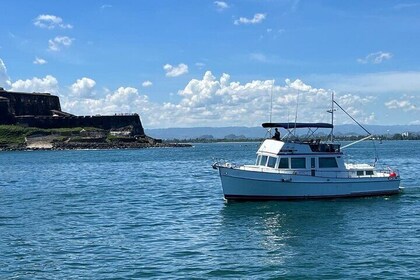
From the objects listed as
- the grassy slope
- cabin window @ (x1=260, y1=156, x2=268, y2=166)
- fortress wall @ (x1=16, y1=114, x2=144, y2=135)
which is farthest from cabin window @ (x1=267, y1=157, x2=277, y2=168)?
fortress wall @ (x1=16, y1=114, x2=144, y2=135)

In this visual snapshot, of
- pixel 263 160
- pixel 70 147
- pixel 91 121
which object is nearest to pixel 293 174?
pixel 263 160

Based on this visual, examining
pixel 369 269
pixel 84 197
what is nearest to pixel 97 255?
pixel 369 269

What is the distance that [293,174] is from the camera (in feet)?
125

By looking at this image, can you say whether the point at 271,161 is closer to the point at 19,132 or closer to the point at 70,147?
the point at 70,147

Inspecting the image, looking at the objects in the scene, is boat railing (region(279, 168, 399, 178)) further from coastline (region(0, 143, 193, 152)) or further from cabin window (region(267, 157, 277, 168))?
coastline (region(0, 143, 193, 152))

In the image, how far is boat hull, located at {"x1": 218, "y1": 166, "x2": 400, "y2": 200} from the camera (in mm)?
37844

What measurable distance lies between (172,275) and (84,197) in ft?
89.0

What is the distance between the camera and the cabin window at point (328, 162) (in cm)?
3928

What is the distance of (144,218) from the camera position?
3403cm

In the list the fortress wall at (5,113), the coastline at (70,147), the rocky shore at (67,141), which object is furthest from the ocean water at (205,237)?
the fortress wall at (5,113)

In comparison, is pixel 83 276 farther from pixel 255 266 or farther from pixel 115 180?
pixel 115 180

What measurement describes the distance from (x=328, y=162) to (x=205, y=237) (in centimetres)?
1499

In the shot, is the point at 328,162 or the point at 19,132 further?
the point at 19,132

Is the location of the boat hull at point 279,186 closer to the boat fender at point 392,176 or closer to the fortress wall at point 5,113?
the boat fender at point 392,176
